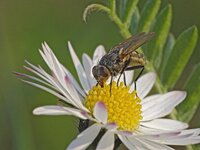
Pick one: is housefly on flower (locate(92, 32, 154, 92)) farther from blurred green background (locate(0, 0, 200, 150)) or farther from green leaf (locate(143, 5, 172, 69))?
blurred green background (locate(0, 0, 200, 150))

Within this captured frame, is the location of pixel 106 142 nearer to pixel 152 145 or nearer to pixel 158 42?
pixel 152 145

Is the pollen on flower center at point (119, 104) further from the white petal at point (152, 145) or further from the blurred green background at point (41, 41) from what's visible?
the blurred green background at point (41, 41)

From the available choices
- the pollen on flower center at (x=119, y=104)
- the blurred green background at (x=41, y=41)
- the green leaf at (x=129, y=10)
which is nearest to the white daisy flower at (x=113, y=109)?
the pollen on flower center at (x=119, y=104)

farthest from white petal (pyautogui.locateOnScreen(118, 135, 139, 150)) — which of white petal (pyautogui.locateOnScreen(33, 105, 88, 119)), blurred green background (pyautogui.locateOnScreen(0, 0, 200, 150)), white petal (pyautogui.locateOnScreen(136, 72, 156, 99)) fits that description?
blurred green background (pyautogui.locateOnScreen(0, 0, 200, 150))

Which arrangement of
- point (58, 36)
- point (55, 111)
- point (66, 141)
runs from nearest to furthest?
point (55, 111), point (66, 141), point (58, 36)

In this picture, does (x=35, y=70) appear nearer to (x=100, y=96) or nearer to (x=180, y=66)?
(x=100, y=96)

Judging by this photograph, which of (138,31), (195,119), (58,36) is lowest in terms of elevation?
(195,119)

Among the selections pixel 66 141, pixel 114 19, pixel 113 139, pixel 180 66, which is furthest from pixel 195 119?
pixel 113 139
